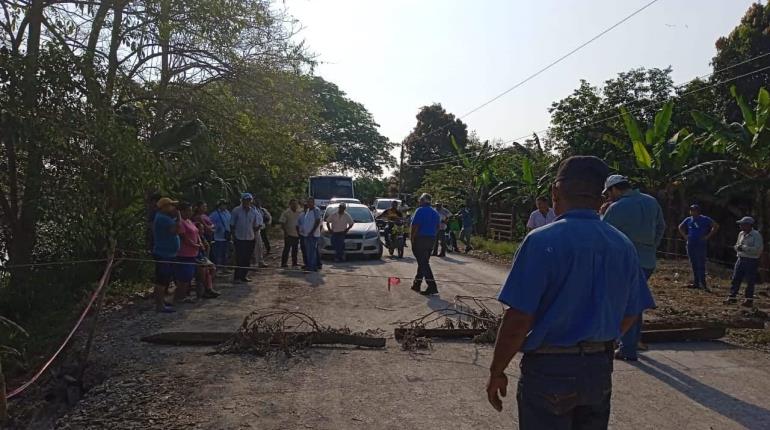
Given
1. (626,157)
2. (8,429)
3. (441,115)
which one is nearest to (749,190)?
(626,157)

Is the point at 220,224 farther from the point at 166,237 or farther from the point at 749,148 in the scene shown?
the point at 749,148

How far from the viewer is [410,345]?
7062mm

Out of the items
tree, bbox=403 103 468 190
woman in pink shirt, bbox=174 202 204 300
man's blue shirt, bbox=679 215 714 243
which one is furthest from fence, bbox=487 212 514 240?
tree, bbox=403 103 468 190

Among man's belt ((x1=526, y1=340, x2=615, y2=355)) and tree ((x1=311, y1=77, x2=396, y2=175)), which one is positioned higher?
tree ((x1=311, y1=77, x2=396, y2=175))

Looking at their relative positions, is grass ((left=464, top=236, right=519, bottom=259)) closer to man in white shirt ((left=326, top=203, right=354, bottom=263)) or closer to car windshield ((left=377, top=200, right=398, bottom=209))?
man in white shirt ((left=326, top=203, right=354, bottom=263))

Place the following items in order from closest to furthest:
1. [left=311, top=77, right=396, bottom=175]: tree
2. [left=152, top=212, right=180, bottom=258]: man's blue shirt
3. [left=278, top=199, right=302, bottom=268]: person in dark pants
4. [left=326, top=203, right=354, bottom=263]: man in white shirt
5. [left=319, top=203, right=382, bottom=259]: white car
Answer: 1. [left=152, top=212, right=180, bottom=258]: man's blue shirt
2. [left=278, top=199, right=302, bottom=268]: person in dark pants
3. [left=326, top=203, right=354, bottom=263]: man in white shirt
4. [left=319, top=203, right=382, bottom=259]: white car
5. [left=311, top=77, right=396, bottom=175]: tree

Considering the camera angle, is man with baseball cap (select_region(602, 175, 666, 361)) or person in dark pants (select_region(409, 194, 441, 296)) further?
person in dark pants (select_region(409, 194, 441, 296))

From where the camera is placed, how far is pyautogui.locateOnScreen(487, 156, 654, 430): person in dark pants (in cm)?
273

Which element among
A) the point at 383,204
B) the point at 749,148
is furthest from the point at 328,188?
the point at 749,148

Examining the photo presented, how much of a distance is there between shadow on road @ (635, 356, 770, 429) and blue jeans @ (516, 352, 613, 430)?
2829mm

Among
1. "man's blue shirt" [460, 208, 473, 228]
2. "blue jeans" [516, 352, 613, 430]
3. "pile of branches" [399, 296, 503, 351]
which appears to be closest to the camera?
"blue jeans" [516, 352, 613, 430]

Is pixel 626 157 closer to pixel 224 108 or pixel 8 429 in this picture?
pixel 224 108

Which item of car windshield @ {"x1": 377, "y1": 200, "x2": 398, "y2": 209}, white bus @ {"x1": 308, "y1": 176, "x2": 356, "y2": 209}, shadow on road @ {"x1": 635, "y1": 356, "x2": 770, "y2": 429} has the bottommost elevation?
shadow on road @ {"x1": 635, "y1": 356, "x2": 770, "y2": 429}

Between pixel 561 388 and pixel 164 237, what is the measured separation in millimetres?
7330
